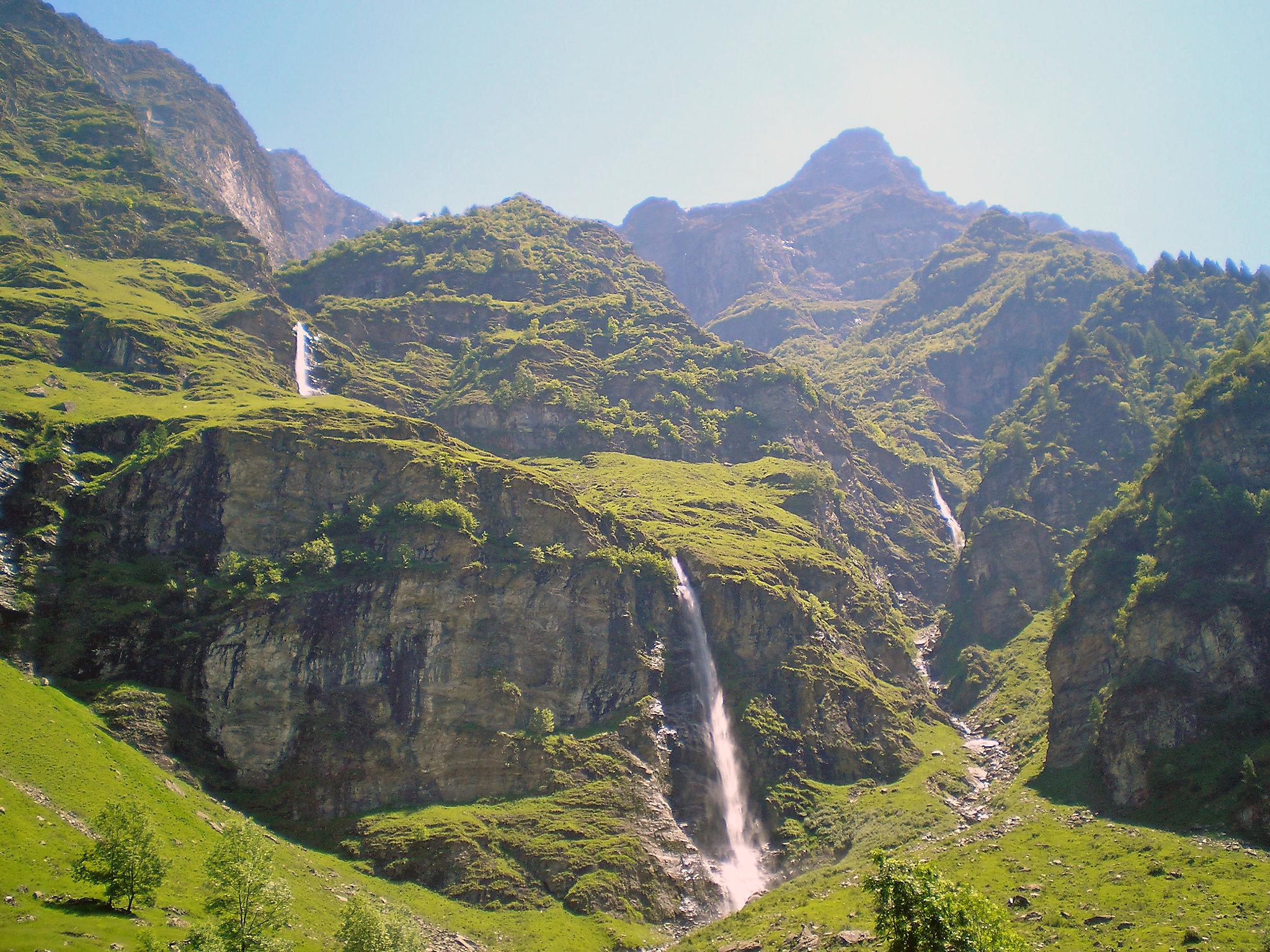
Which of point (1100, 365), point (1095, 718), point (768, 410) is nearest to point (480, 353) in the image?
point (768, 410)

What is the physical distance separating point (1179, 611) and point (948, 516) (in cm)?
10305

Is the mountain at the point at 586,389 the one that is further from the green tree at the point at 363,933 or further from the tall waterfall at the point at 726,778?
the green tree at the point at 363,933

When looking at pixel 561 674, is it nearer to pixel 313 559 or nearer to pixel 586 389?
pixel 313 559

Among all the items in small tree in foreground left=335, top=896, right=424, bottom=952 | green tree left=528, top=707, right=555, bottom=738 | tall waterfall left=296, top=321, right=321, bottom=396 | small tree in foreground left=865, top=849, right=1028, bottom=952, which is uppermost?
tall waterfall left=296, top=321, right=321, bottom=396

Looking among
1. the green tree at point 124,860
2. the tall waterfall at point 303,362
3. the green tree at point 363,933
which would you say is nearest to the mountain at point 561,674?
the green tree at point 124,860

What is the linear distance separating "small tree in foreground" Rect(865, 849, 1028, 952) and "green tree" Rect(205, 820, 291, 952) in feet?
110

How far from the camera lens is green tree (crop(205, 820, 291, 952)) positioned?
158 ft

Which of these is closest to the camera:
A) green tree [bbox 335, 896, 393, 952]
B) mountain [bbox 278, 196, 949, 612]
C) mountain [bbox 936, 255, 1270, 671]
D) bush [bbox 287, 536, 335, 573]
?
green tree [bbox 335, 896, 393, 952]

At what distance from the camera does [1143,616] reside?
82688mm

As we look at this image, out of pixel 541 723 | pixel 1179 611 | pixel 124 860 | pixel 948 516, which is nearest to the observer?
pixel 124 860

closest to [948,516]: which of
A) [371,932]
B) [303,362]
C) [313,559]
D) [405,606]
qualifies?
[405,606]

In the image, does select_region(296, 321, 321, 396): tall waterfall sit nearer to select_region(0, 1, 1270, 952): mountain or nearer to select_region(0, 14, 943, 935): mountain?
select_region(0, 1, 1270, 952): mountain

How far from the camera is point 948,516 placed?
18150 centimetres

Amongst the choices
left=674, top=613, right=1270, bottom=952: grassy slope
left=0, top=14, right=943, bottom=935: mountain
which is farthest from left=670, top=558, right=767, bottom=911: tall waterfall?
left=674, top=613, right=1270, bottom=952: grassy slope
